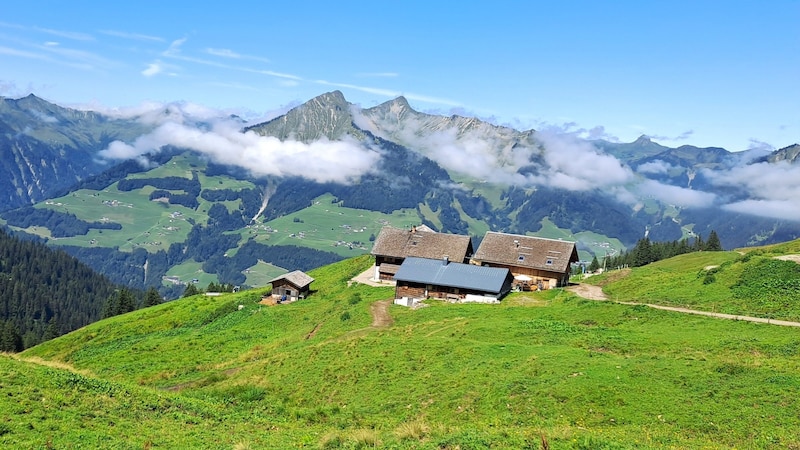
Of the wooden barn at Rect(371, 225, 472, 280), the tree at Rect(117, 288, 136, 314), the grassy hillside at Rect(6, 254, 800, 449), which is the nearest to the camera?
the grassy hillside at Rect(6, 254, 800, 449)

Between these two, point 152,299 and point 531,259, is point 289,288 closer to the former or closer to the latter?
point 531,259

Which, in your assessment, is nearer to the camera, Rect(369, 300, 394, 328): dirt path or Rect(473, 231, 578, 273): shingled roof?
Rect(369, 300, 394, 328): dirt path

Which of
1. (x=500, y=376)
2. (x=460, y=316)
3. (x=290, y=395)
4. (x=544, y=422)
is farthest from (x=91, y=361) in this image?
(x=544, y=422)

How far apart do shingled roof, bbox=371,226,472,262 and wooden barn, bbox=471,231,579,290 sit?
298cm

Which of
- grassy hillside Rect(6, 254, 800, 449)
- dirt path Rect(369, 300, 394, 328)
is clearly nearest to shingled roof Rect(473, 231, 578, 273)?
dirt path Rect(369, 300, 394, 328)

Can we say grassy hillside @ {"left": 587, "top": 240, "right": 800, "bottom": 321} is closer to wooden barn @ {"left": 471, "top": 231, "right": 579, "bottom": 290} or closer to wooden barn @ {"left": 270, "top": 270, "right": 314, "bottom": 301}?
wooden barn @ {"left": 471, "top": 231, "right": 579, "bottom": 290}

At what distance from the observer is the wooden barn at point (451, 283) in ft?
217

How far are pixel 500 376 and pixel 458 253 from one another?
48.6 m

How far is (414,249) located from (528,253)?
17020mm

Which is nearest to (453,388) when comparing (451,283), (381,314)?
(381,314)

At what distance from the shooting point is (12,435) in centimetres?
2023

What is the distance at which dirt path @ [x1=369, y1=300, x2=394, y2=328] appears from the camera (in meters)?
53.3

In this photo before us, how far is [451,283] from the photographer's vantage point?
6744cm

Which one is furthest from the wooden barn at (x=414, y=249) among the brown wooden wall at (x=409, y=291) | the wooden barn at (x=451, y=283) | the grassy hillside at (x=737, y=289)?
the grassy hillside at (x=737, y=289)
